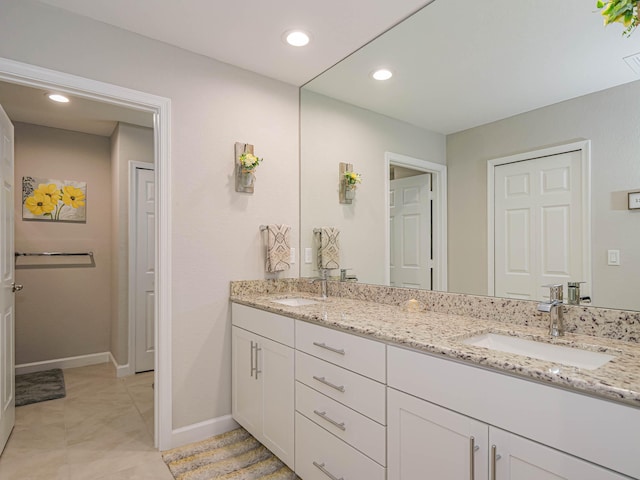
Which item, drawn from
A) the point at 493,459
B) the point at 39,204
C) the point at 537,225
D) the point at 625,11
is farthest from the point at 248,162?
the point at 39,204

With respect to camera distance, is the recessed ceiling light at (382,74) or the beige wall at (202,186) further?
the recessed ceiling light at (382,74)

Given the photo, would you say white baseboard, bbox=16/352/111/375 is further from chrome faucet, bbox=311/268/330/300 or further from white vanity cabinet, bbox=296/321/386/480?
white vanity cabinet, bbox=296/321/386/480

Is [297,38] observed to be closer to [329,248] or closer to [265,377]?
[329,248]

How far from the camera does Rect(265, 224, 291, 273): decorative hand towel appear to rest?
2.60m

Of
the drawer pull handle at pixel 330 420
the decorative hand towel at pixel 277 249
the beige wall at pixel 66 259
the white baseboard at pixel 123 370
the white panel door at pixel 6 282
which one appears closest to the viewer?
the drawer pull handle at pixel 330 420

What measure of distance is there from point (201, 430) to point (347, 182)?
6.18ft

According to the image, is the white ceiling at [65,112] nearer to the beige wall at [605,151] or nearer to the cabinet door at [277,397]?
the cabinet door at [277,397]

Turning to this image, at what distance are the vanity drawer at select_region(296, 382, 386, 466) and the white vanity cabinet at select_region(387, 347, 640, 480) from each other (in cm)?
6

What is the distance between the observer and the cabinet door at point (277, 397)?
189cm

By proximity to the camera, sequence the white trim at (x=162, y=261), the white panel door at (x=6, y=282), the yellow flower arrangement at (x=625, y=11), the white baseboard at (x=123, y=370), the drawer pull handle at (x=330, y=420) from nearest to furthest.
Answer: the yellow flower arrangement at (x=625, y=11) → the drawer pull handle at (x=330, y=420) → the white panel door at (x=6, y=282) → the white trim at (x=162, y=261) → the white baseboard at (x=123, y=370)

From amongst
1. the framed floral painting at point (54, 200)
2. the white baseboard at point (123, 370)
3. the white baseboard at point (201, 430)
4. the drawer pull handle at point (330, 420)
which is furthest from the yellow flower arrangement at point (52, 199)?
the drawer pull handle at point (330, 420)

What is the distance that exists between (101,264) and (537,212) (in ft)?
→ 13.5

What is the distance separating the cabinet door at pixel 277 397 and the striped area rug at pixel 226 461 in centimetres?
11

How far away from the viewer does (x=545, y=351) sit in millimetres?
1338
